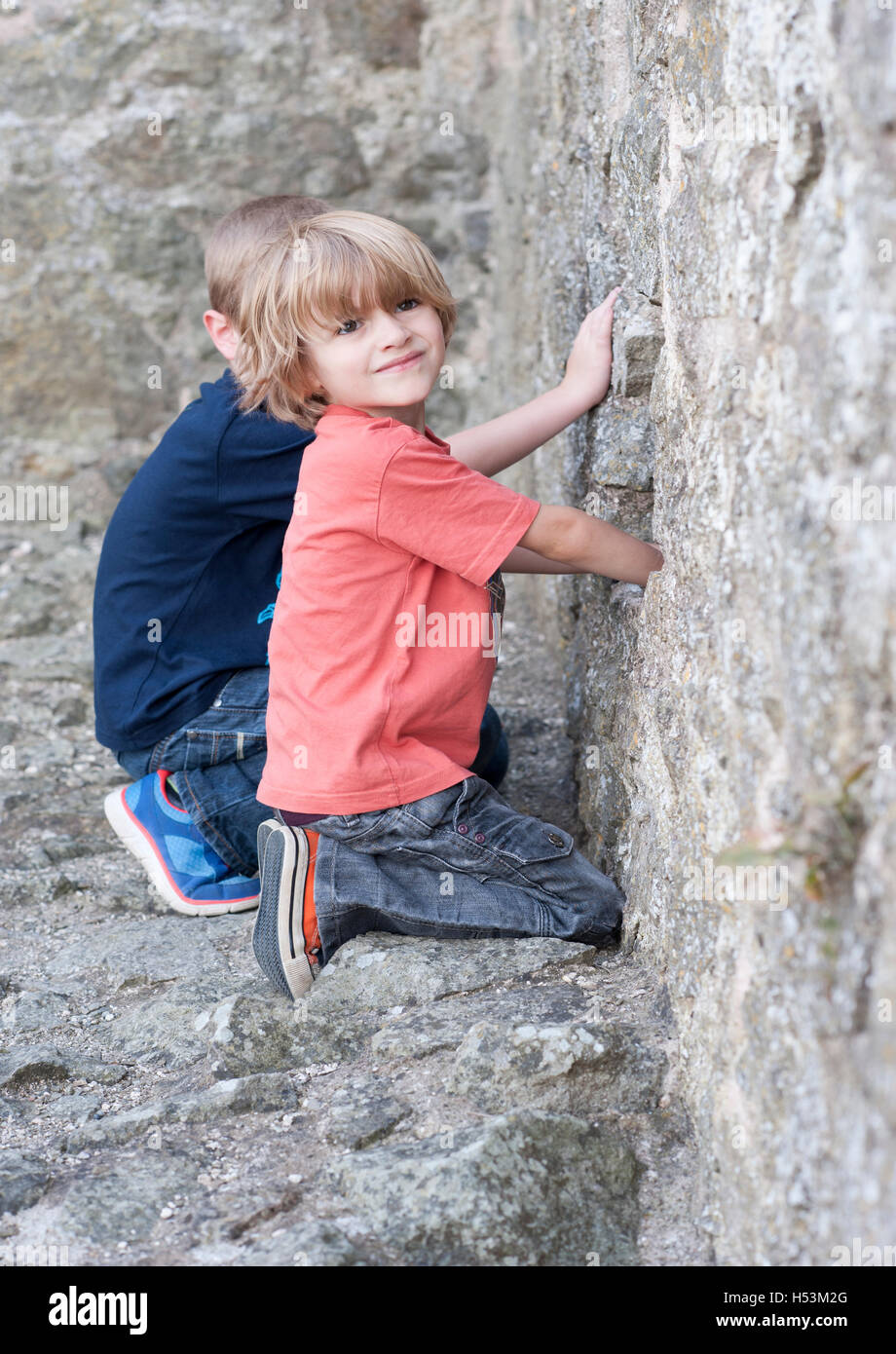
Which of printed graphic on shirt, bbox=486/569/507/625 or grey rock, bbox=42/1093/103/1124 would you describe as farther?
printed graphic on shirt, bbox=486/569/507/625

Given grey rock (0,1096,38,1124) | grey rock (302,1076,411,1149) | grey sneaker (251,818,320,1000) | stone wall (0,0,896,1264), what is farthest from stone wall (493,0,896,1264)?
grey rock (0,1096,38,1124)

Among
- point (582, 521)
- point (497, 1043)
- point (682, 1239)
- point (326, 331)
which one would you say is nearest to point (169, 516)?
point (326, 331)

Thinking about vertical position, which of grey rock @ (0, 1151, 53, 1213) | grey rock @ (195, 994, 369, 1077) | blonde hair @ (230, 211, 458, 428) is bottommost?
grey rock @ (0, 1151, 53, 1213)

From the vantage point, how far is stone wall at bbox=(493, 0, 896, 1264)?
0.97 meters

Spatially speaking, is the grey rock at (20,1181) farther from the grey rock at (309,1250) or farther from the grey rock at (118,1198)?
the grey rock at (309,1250)

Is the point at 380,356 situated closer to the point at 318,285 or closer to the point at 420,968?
the point at 318,285

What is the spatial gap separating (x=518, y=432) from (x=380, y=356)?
0.40 meters

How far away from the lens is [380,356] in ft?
6.01

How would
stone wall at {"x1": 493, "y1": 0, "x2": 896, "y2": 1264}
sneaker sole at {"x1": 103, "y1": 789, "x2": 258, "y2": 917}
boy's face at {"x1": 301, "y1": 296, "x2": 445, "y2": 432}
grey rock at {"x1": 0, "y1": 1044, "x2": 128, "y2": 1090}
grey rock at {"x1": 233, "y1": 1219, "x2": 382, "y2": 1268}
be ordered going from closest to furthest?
stone wall at {"x1": 493, "y1": 0, "x2": 896, "y2": 1264} < grey rock at {"x1": 233, "y1": 1219, "x2": 382, "y2": 1268} < grey rock at {"x1": 0, "y1": 1044, "x2": 128, "y2": 1090} < boy's face at {"x1": 301, "y1": 296, "x2": 445, "y2": 432} < sneaker sole at {"x1": 103, "y1": 789, "x2": 258, "y2": 917}

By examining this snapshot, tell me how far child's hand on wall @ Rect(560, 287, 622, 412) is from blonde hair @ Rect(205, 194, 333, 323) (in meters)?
0.62

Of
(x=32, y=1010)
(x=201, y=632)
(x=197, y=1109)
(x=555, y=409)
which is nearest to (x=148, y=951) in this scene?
(x=32, y=1010)

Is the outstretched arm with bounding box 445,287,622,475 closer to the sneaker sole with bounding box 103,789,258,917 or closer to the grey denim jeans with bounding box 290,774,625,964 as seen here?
the grey denim jeans with bounding box 290,774,625,964

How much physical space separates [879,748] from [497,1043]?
2.45 feet
